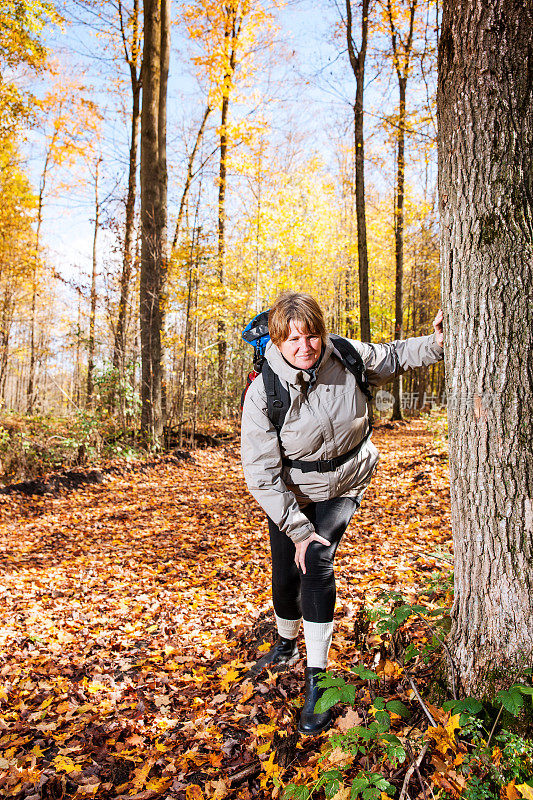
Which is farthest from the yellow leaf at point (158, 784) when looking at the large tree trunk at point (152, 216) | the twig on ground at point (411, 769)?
the large tree trunk at point (152, 216)

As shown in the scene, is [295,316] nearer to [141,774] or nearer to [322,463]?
[322,463]

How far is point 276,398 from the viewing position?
7.39 feet

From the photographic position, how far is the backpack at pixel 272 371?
2.26 m

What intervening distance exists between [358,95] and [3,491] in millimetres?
10642

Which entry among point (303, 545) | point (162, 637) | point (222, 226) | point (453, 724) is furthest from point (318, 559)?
point (222, 226)

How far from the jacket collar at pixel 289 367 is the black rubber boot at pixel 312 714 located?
1314mm

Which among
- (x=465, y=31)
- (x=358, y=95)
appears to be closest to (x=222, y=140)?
(x=358, y=95)

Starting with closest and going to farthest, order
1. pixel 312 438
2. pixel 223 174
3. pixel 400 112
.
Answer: pixel 312 438, pixel 400 112, pixel 223 174

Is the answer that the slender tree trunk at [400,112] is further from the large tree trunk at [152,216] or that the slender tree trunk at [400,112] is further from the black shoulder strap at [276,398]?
the black shoulder strap at [276,398]

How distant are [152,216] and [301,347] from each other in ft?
27.2

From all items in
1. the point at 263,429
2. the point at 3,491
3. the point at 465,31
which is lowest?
the point at 3,491

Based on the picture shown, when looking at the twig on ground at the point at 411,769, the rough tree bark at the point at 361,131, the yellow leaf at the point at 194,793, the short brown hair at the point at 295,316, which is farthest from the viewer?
the rough tree bark at the point at 361,131

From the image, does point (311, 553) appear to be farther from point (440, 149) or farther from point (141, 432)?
point (141, 432)

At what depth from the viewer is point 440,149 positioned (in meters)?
2.01
